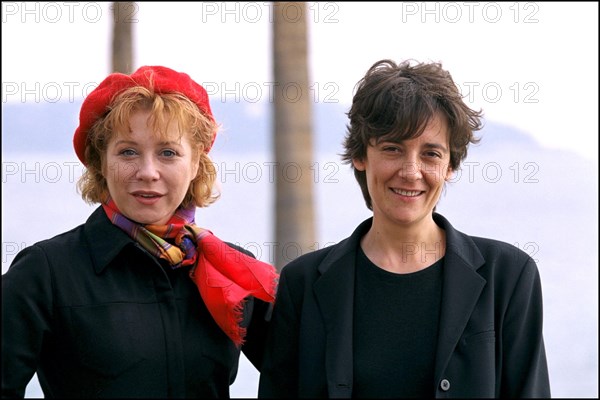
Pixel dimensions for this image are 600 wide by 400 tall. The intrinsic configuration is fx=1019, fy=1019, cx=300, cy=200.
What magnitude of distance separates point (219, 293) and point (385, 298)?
52cm

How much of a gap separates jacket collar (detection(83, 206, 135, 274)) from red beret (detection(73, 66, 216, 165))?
24 centimetres

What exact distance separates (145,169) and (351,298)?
732 mm

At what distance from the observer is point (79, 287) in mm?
3033

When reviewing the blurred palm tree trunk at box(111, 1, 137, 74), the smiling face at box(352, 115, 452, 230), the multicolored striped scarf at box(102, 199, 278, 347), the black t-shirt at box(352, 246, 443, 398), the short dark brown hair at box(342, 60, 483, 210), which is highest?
the blurred palm tree trunk at box(111, 1, 137, 74)

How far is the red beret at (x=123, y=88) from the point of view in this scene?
125 inches

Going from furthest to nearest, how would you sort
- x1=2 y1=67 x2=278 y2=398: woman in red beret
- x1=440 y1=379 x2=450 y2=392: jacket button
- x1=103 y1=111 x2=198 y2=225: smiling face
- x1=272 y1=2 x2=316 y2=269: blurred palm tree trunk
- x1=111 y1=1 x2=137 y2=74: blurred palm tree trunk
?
x1=111 y1=1 x2=137 y2=74: blurred palm tree trunk
x1=272 y1=2 x2=316 y2=269: blurred palm tree trunk
x1=103 y1=111 x2=198 y2=225: smiling face
x1=2 y1=67 x2=278 y2=398: woman in red beret
x1=440 y1=379 x2=450 y2=392: jacket button

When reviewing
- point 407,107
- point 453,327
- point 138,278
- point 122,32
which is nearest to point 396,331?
point 453,327

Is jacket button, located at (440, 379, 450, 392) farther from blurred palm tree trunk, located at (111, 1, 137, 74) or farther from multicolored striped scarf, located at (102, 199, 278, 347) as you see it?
blurred palm tree trunk, located at (111, 1, 137, 74)

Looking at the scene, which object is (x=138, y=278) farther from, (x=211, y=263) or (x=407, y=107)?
(x=407, y=107)

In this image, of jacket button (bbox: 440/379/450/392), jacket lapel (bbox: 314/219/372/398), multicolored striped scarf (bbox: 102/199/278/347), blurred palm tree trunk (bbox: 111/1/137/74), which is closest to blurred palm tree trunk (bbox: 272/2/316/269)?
blurred palm tree trunk (bbox: 111/1/137/74)

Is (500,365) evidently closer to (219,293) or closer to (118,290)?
(219,293)

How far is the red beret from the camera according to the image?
319 cm

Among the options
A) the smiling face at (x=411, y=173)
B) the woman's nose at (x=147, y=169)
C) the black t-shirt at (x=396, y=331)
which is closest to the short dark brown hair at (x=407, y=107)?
the smiling face at (x=411, y=173)

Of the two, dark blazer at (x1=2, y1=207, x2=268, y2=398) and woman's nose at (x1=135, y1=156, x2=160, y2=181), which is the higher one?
woman's nose at (x1=135, y1=156, x2=160, y2=181)
